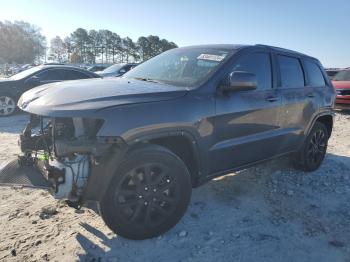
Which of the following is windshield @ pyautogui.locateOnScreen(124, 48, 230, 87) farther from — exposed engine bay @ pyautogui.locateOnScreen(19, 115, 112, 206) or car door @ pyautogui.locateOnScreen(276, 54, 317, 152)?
exposed engine bay @ pyautogui.locateOnScreen(19, 115, 112, 206)

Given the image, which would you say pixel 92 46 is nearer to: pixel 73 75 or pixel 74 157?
→ pixel 73 75

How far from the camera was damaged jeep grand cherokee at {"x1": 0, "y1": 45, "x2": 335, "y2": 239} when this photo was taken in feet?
10.6

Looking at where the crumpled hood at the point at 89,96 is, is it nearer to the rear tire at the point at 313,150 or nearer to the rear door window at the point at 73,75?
the rear tire at the point at 313,150

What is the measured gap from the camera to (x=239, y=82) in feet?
12.6

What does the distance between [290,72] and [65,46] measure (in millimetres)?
93864

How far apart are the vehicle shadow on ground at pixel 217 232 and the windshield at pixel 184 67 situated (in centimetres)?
147

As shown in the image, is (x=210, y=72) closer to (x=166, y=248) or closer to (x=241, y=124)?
(x=241, y=124)

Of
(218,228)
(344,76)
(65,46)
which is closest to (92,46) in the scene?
(65,46)

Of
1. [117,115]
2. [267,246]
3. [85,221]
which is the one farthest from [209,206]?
[117,115]

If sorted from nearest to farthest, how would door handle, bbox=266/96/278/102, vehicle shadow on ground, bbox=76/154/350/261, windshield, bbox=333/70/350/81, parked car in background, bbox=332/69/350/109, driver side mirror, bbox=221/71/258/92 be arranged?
Result: vehicle shadow on ground, bbox=76/154/350/261 → driver side mirror, bbox=221/71/258/92 → door handle, bbox=266/96/278/102 → parked car in background, bbox=332/69/350/109 → windshield, bbox=333/70/350/81

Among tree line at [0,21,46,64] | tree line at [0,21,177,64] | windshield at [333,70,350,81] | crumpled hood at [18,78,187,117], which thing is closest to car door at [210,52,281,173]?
crumpled hood at [18,78,187,117]

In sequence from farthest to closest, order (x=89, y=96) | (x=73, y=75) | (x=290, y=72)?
(x=73, y=75), (x=290, y=72), (x=89, y=96)

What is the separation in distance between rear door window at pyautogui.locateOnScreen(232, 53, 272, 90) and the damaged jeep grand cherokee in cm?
1

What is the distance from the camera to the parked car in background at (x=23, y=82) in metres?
10.4
